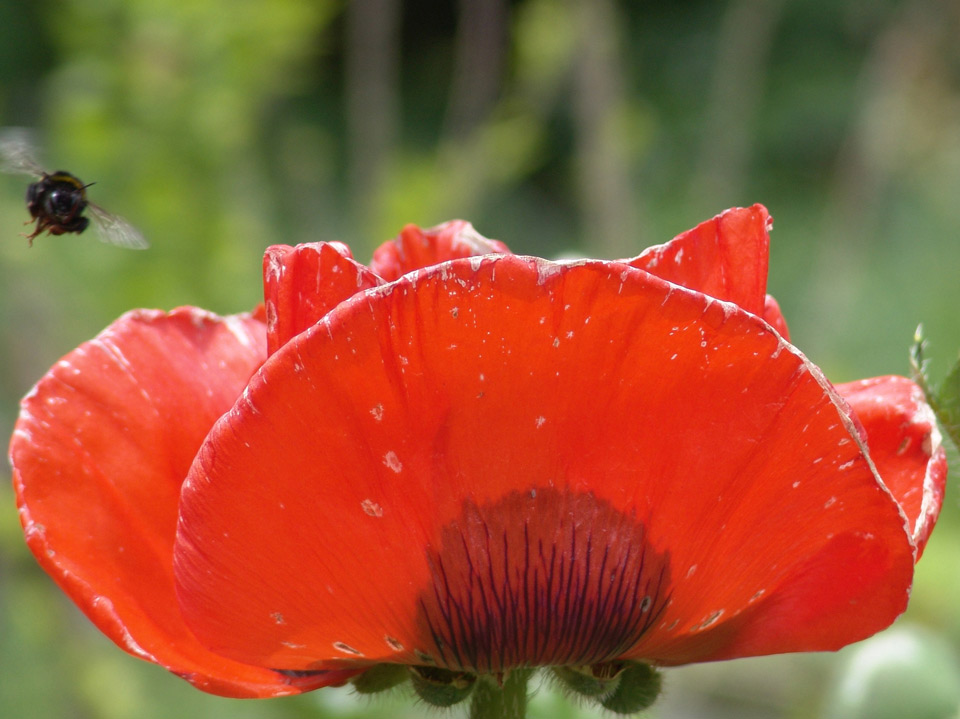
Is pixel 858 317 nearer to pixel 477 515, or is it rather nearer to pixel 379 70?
pixel 379 70

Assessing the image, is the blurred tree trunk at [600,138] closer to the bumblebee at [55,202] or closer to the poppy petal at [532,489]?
the bumblebee at [55,202]

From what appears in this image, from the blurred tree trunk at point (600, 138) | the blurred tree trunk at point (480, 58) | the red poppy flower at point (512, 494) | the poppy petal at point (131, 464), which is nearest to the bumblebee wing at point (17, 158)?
the poppy petal at point (131, 464)

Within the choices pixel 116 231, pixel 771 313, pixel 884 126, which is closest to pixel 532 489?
pixel 771 313

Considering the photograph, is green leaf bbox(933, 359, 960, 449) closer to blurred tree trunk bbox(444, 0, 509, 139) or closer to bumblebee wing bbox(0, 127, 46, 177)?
bumblebee wing bbox(0, 127, 46, 177)

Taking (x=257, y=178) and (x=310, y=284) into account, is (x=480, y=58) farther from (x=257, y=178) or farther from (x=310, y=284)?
(x=310, y=284)

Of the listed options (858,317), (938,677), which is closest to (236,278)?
(938,677)

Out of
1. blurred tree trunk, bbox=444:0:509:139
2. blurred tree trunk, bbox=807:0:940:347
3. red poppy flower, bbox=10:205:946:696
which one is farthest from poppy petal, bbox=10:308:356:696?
blurred tree trunk, bbox=807:0:940:347
